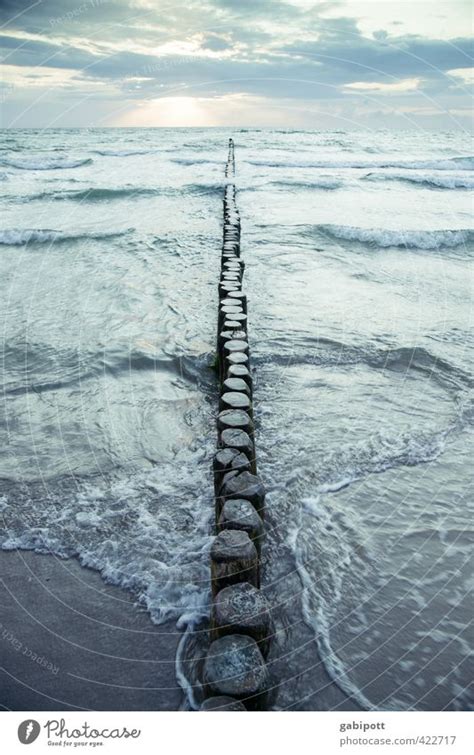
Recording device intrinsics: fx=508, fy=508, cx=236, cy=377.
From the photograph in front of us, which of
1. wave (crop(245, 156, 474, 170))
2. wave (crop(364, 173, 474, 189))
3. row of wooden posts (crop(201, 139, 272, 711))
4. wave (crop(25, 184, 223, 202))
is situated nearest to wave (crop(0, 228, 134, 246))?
wave (crop(25, 184, 223, 202))

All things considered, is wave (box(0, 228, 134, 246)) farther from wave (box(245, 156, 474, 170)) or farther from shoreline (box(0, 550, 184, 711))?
wave (box(245, 156, 474, 170))

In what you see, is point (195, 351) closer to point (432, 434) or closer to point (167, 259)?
point (432, 434)

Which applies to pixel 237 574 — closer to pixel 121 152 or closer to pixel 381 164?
pixel 381 164

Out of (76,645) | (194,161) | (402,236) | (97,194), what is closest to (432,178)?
(402,236)

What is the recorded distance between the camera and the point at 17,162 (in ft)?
90.8

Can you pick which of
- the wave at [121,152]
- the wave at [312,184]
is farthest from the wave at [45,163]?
the wave at [312,184]

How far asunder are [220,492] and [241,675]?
3.71 ft

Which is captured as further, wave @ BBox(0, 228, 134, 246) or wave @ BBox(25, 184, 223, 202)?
wave @ BBox(25, 184, 223, 202)

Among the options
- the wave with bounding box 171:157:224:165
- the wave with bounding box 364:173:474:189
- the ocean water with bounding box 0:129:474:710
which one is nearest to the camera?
the ocean water with bounding box 0:129:474:710

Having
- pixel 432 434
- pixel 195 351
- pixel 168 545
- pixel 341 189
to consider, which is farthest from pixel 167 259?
pixel 341 189

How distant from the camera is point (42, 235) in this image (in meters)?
12.6

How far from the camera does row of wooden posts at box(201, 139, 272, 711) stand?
86.6 inches

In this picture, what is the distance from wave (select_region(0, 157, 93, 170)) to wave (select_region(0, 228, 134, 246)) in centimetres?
1560

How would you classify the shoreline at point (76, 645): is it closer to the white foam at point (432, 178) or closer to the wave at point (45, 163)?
the white foam at point (432, 178)
